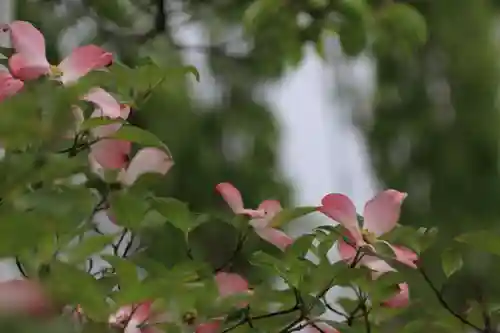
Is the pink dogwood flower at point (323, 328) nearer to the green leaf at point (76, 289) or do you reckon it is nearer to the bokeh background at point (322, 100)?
the green leaf at point (76, 289)

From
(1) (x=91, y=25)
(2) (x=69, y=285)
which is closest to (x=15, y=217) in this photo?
(2) (x=69, y=285)

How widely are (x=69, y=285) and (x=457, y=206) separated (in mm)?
1066

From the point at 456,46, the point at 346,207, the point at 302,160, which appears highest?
the point at 346,207

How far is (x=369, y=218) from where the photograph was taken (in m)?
0.53

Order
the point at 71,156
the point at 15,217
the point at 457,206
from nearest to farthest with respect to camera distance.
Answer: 1. the point at 15,217
2. the point at 71,156
3. the point at 457,206

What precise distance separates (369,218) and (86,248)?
22cm

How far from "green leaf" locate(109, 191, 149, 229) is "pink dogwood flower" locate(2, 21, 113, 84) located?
0.08 m

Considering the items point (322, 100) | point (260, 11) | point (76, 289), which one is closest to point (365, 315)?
point (76, 289)

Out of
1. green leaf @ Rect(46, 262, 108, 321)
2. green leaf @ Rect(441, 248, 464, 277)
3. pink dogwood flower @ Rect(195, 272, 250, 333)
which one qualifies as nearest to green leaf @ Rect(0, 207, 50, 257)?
green leaf @ Rect(46, 262, 108, 321)

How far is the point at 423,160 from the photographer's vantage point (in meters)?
1.33

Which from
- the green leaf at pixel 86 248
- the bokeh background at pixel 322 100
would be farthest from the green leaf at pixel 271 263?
Answer: the bokeh background at pixel 322 100

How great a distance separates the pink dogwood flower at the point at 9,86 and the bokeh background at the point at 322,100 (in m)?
0.31

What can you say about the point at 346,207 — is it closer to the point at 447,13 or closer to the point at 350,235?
the point at 350,235

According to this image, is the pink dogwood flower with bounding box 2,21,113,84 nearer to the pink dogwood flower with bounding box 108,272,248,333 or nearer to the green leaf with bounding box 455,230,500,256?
the pink dogwood flower with bounding box 108,272,248,333
